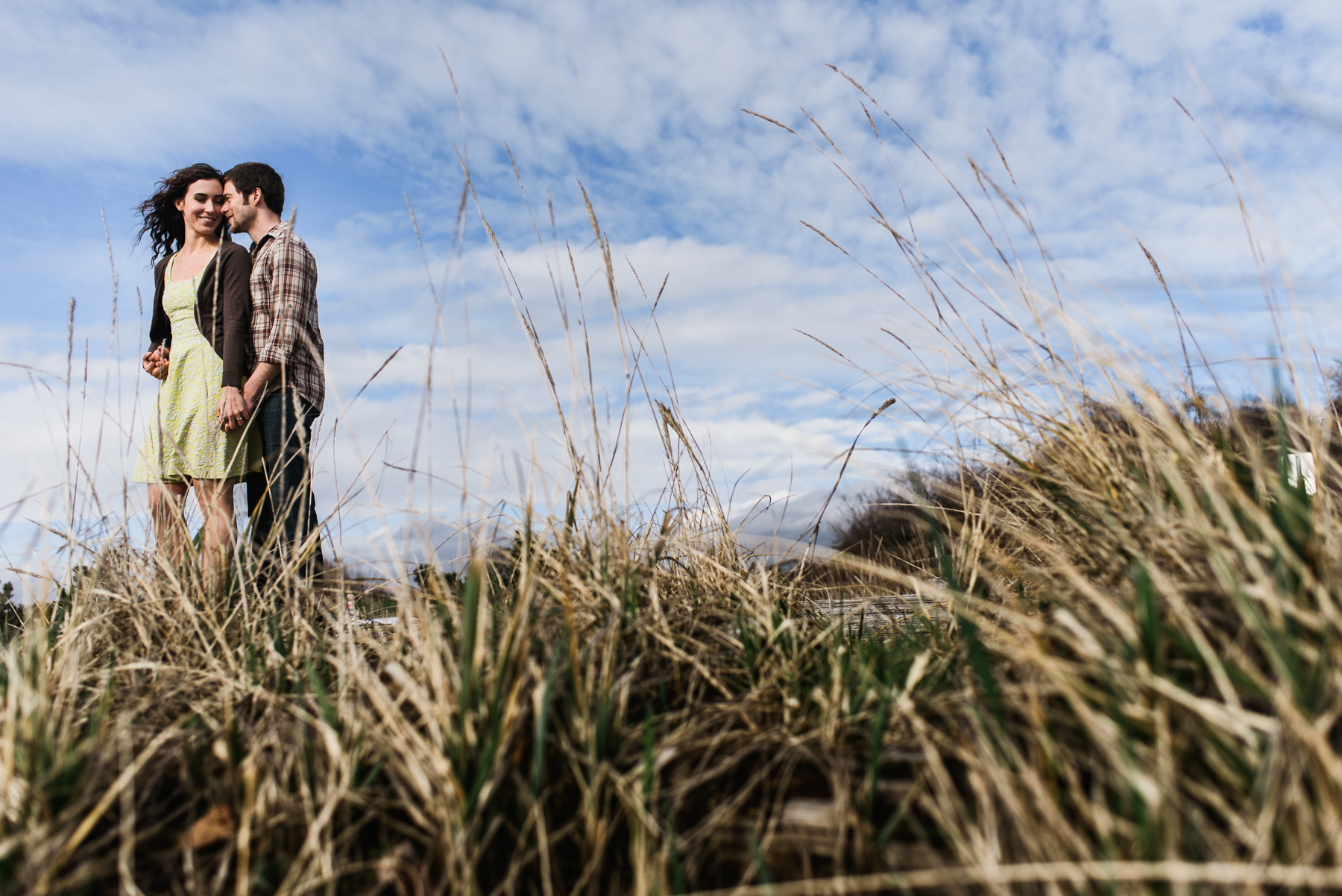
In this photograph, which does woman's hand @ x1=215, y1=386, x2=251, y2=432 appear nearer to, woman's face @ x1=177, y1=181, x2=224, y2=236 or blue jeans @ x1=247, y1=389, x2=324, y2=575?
blue jeans @ x1=247, y1=389, x2=324, y2=575

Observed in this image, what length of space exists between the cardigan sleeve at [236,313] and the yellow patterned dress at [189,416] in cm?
9

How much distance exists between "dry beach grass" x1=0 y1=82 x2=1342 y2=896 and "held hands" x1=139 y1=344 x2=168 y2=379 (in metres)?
2.08

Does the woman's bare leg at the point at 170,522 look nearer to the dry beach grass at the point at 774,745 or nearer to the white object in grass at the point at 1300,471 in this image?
the dry beach grass at the point at 774,745

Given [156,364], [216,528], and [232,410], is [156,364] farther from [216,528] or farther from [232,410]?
[216,528]

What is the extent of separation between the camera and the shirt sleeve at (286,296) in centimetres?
271

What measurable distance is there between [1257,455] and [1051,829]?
817mm

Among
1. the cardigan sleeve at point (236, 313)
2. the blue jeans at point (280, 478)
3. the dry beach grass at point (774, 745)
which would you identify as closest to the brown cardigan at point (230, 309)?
the cardigan sleeve at point (236, 313)

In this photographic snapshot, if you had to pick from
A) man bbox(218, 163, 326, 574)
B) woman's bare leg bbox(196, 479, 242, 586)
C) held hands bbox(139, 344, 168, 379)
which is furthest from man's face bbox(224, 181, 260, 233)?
woman's bare leg bbox(196, 479, 242, 586)

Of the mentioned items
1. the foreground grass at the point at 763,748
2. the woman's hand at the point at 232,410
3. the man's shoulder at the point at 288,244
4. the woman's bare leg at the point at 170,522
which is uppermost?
the man's shoulder at the point at 288,244

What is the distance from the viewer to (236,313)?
279cm

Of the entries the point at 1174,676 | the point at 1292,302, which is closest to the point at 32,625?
the point at 1174,676

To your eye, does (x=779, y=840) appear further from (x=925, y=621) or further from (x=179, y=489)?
(x=179, y=489)

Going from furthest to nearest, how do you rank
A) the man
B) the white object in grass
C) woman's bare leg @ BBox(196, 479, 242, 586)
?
1. the man
2. woman's bare leg @ BBox(196, 479, 242, 586)
3. the white object in grass

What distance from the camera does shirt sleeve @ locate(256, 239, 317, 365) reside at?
271 centimetres
